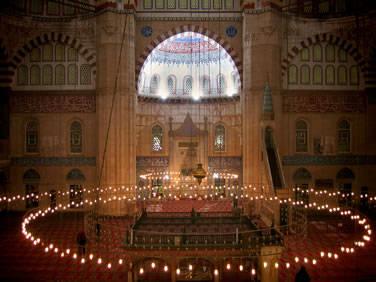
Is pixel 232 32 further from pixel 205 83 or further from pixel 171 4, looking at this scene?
pixel 205 83

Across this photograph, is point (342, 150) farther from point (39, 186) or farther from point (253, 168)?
point (39, 186)

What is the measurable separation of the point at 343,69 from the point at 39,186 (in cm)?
1097

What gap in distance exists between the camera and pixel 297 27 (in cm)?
1230

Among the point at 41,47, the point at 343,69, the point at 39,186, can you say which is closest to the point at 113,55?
the point at 41,47

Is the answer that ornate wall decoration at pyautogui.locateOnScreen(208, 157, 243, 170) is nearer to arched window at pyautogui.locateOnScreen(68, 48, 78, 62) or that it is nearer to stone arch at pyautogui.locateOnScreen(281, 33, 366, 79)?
stone arch at pyautogui.locateOnScreen(281, 33, 366, 79)

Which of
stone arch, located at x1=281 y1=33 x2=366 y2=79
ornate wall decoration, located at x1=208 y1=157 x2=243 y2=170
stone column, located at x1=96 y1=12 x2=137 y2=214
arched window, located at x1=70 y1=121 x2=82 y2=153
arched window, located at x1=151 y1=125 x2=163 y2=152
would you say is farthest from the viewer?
arched window, located at x1=151 y1=125 x2=163 y2=152

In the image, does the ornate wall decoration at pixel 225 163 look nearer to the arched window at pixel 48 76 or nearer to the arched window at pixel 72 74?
the arched window at pixel 72 74

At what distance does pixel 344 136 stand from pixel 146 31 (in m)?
7.57

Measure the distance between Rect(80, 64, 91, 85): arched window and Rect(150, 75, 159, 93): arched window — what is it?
4.54 m

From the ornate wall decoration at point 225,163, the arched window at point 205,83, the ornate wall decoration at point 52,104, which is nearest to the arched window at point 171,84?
the arched window at point 205,83

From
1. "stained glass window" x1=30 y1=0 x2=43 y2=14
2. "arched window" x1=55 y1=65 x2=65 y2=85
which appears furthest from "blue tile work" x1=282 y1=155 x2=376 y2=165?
"stained glass window" x1=30 y1=0 x2=43 y2=14

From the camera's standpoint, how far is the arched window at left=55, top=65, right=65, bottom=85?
12.5m

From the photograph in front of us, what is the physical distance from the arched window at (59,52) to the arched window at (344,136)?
31.6 ft

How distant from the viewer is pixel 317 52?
1259 centimetres
